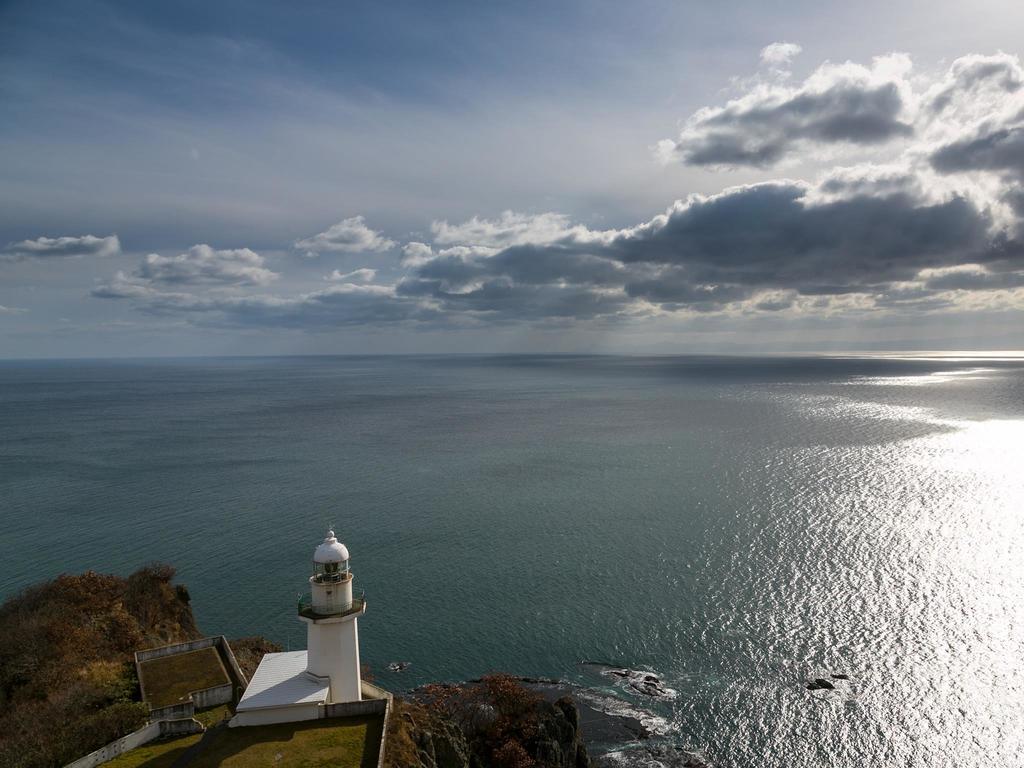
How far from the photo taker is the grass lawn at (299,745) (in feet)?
83.3

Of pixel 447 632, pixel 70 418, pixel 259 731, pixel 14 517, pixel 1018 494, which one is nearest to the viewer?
pixel 259 731

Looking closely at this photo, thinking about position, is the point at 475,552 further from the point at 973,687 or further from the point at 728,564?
the point at 973,687

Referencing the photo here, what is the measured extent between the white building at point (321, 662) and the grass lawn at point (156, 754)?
2.20 m

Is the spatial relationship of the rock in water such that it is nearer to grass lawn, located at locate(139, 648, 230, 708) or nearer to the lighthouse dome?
the lighthouse dome

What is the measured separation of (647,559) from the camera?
208 feet

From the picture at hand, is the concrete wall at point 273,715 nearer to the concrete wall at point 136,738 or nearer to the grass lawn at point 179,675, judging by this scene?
the concrete wall at point 136,738

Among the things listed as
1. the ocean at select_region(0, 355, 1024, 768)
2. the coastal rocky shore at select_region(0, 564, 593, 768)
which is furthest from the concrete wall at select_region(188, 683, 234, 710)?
the ocean at select_region(0, 355, 1024, 768)

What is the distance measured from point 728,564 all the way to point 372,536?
38419mm

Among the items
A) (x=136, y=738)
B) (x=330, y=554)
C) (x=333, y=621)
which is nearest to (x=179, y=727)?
(x=136, y=738)

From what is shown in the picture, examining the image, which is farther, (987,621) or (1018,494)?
(1018,494)

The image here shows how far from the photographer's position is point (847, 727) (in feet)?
126

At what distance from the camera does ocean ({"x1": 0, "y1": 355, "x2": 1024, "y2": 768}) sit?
4097 cm

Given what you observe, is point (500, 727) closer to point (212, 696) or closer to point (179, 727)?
point (212, 696)

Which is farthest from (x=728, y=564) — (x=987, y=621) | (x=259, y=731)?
(x=259, y=731)
